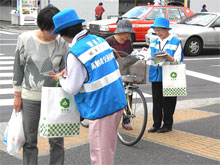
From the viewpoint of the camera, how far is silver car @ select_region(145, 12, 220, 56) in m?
16.1

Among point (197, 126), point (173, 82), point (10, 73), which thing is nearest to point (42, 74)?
point (173, 82)

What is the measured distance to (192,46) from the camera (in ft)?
53.4

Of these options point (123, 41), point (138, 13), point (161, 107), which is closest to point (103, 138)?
point (123, 41)

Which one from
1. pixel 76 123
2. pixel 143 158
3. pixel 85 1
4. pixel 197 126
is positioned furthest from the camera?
pixel 85 1

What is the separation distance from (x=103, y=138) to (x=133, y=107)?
2.82m

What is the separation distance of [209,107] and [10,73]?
6.04 metres

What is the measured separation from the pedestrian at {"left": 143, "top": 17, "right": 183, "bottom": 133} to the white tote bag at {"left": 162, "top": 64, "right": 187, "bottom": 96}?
89 mm

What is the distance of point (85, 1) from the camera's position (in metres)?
31.7

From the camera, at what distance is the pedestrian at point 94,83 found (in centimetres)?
345

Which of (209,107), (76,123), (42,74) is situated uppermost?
(42,74)

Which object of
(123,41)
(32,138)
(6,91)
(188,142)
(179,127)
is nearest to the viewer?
(32,138)

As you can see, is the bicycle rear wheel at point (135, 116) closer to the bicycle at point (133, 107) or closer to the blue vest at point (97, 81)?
the bicycle at point (133, 107)

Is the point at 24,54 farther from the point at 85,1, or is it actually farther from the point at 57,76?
the point at 85,1

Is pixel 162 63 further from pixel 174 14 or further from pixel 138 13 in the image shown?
pixel 174 14
